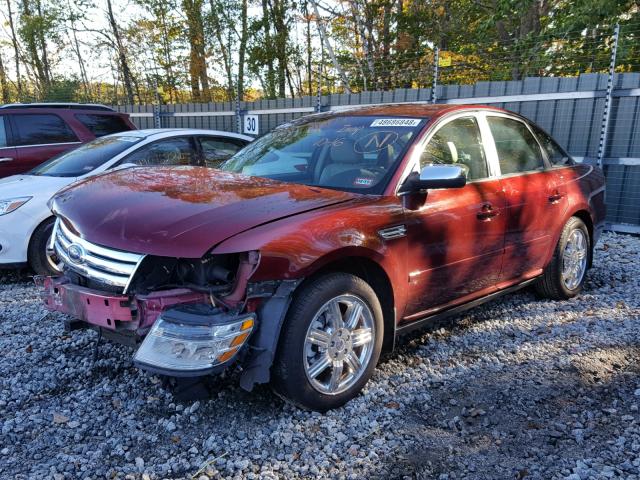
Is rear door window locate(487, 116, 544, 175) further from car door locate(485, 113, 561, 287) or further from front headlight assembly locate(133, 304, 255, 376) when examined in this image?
front headlight assembly locate(133, 304, 255, 376)

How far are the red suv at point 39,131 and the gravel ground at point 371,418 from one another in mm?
4002

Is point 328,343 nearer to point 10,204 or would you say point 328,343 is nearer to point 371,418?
point 371,418

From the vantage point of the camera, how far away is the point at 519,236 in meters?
4.02

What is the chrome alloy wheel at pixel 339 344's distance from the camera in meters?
2.79

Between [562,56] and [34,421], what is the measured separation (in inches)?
449

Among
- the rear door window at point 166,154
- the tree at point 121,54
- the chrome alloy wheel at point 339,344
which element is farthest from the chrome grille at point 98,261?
the tree at point 121,54

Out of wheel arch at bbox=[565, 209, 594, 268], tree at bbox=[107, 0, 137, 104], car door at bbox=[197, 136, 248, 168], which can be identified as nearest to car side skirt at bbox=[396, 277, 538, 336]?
wheel arch at bbox=[565, 209, 594, 268]

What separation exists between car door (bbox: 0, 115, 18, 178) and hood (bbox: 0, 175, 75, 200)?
170cm

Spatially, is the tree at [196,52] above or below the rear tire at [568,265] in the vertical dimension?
above

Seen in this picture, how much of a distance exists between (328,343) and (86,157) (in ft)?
14.2

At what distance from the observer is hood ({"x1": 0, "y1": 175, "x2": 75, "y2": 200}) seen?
5121 millimetres

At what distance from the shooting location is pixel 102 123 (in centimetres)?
787

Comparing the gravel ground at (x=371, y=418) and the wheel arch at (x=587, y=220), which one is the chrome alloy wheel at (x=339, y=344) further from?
the wheel arch at (x=587, y=220)

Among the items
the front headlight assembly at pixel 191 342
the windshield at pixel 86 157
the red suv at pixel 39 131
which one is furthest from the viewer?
the red suv at pixel 39 131
